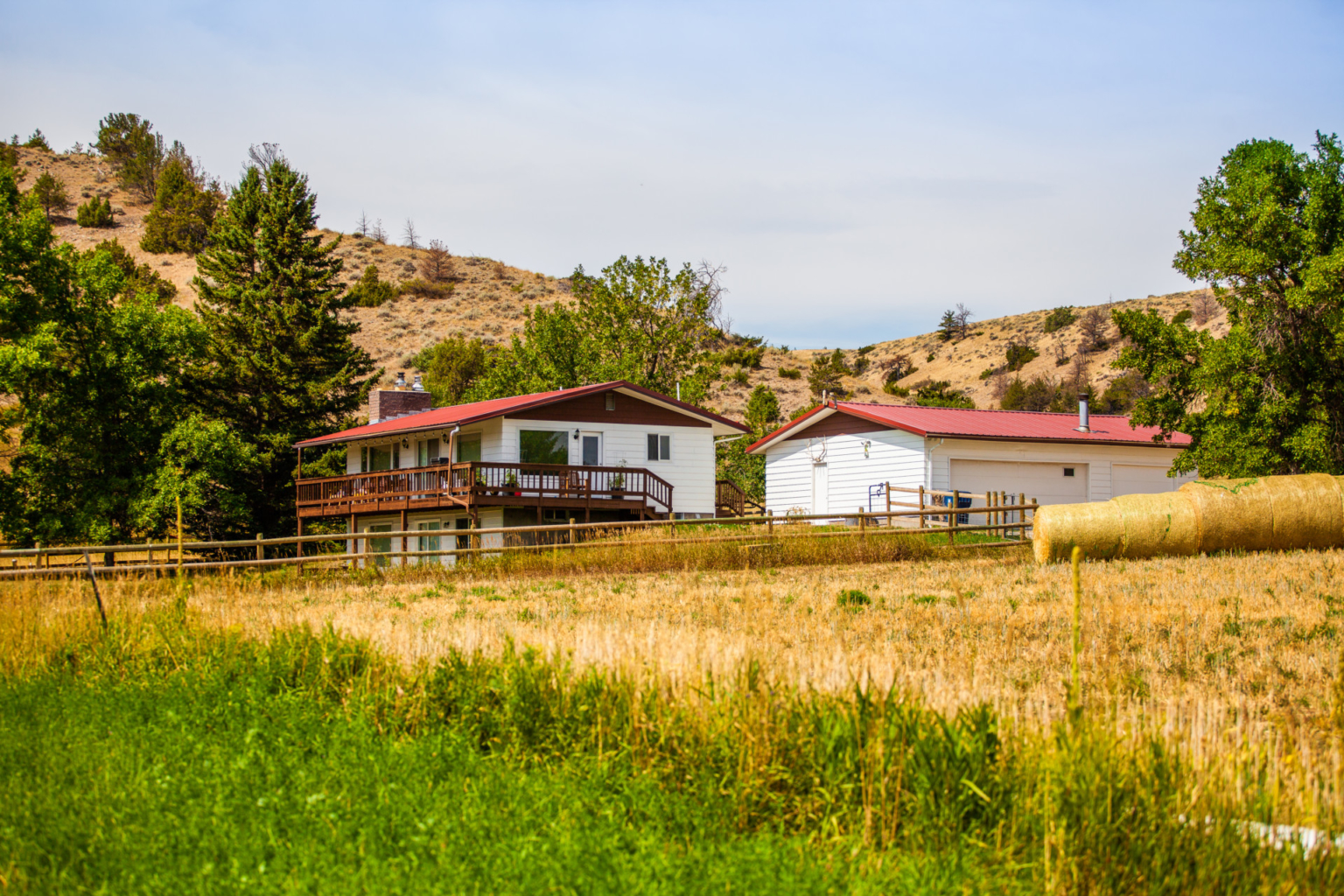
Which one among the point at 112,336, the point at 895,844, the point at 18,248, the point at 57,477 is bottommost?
the point at 895,844

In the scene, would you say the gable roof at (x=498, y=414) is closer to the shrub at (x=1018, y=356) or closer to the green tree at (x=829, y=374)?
the green tree at (x=829, y=374)

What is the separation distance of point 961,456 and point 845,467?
13.2 ft

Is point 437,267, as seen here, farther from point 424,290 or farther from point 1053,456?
point 1053,456

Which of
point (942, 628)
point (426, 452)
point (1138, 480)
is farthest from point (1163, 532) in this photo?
point (426, 452)

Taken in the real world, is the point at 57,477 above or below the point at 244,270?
below

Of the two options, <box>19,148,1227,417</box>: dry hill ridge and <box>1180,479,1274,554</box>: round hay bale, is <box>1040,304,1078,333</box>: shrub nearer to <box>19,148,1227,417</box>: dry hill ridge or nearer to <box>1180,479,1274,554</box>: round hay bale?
<box>19,148,1227,417</box>: dry hill ridge

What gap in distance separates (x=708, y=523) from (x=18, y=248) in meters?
24.9

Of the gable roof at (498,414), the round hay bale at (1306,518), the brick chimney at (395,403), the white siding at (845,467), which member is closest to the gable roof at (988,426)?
the white siding at (845,467)

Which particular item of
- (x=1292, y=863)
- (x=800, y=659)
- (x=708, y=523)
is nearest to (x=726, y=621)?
(x=800, y=659)

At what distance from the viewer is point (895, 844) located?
17.7 feet

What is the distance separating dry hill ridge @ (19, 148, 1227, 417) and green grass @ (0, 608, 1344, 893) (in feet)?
219

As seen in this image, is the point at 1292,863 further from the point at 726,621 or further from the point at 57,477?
the point at 57,477

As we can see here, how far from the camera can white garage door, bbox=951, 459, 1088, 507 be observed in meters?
33.1

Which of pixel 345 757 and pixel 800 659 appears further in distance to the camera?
pixel 800 659
